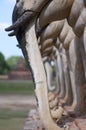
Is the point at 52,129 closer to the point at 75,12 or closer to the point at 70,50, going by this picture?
the point at 75,12

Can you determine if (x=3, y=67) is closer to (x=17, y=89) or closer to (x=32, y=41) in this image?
(x=17, y=89)

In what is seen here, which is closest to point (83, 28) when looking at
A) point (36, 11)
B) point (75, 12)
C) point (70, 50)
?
point (75, 12)

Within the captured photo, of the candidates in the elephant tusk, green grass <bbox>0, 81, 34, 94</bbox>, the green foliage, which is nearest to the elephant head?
the elephant tusk

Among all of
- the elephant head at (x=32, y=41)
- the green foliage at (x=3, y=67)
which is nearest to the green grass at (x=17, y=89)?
the elephant head at (x=32, y=41)

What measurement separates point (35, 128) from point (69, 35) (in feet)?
6.90

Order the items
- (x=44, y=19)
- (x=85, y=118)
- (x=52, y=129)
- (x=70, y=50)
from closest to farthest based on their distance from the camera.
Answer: (x=52, y=129) < (x=44, y=19) < (x=85, y=118) < (x=70, y=50)

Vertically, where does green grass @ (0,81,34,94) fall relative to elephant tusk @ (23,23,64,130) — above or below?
below

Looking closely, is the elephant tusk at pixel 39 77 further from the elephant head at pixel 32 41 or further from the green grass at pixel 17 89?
the green grass at pixel 17 89

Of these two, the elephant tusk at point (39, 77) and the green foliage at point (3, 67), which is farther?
the green foliage at point (3, 67)

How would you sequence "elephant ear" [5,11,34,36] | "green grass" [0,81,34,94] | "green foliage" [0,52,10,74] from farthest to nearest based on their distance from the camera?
"green foliage" [0,52,10,74] < "green grass" [0,81,34,94] < "elephant ear" [5,11,34,36]

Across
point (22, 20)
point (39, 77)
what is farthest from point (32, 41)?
point (39, 77)

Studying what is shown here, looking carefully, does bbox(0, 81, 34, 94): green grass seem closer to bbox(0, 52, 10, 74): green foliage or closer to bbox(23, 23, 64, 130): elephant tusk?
bbox(23, 23, 64, 130): elephant tusk

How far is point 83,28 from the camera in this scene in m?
5.02

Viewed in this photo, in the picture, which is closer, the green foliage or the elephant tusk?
the elephant tusk
